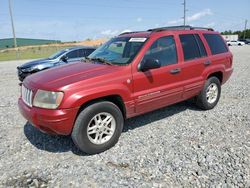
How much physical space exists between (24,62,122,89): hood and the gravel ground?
116 centimetres

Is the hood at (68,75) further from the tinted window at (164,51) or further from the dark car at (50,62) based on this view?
the dark car at (50,62)

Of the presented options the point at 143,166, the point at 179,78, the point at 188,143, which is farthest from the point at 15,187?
the point at 179,78

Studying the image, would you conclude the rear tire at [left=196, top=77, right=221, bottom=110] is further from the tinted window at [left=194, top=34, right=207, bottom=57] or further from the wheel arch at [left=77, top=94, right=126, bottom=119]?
the wheel arch at [left=77, top=94, right=126, bottom=119]

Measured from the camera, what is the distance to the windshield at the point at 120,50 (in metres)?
4.29

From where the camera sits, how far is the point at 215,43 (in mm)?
5863

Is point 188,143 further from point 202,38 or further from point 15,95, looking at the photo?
point 15,95

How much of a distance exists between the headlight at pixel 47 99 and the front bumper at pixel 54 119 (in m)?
0.07

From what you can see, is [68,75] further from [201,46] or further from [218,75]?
[218,75]

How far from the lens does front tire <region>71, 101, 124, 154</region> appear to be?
3621mm

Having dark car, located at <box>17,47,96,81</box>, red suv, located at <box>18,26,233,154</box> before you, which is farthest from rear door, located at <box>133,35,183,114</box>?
dark car, located at <box>17,47,96,81</box>

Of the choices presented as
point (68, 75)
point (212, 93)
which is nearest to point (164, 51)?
point (68, 75)

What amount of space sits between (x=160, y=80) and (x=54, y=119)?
205 centimetres

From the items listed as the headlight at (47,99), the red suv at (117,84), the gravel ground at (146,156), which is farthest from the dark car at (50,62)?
the headlight at (47,99)

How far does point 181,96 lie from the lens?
16.5 ft
